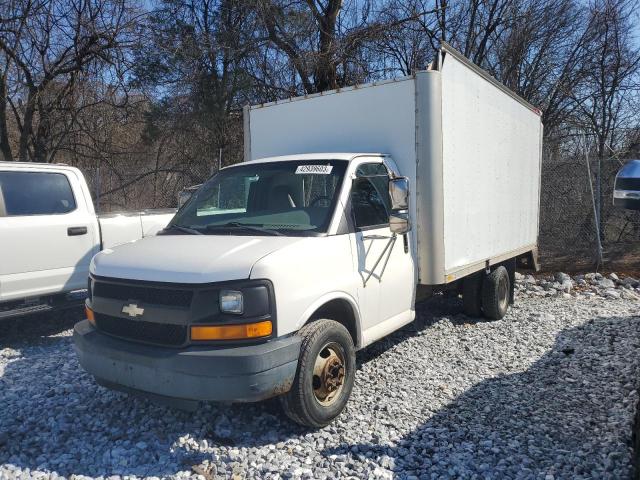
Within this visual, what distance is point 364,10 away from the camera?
17109 mm

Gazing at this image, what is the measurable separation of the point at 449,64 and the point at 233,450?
4.04m

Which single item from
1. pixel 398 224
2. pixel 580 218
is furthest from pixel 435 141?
pixel 580 218

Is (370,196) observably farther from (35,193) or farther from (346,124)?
(35,193)

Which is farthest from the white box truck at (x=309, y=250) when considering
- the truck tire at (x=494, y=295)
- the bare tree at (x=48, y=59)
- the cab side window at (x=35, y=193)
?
the bare tree at (x=48, y=59)

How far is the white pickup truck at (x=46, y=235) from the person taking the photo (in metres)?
5.61

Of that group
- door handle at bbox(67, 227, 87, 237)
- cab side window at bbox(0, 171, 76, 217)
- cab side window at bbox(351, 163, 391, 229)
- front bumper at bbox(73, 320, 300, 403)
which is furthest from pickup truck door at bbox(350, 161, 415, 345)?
cab side window at bbox(0, 171, 76, 217)

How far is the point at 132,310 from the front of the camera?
11.8 feet

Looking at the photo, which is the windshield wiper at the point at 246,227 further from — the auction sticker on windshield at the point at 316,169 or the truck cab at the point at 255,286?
the auction sticker on windshield at the point at 316,169

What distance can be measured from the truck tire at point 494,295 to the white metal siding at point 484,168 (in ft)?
1.20

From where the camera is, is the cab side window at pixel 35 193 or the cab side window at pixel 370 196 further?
the cab side window at pixel 35 193

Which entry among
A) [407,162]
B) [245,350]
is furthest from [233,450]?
[407,162]

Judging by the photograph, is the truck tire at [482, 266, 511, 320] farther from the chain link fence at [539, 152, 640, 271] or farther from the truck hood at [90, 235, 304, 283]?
the chain link fence at [539, 152, 640, 271]

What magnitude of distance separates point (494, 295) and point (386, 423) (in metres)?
3.48

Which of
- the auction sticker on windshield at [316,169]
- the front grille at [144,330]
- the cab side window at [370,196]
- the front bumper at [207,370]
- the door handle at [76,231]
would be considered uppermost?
the auction sticker on windshield at [316,169]
